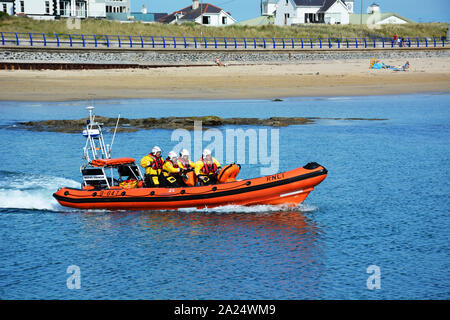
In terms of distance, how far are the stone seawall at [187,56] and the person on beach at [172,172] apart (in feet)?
116

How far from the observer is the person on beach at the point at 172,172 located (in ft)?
53.0

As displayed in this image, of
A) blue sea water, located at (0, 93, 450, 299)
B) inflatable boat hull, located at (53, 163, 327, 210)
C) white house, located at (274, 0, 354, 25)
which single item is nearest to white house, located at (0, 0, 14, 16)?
white house, located at (274, 0, 354, 25)

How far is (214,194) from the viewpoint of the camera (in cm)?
1586

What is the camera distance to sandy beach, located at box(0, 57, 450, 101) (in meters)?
40.5

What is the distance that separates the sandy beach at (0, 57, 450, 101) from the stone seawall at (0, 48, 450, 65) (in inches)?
83.0

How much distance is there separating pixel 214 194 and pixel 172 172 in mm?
1294

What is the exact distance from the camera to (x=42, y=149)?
2497 centimetres

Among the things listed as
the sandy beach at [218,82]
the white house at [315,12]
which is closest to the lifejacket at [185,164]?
the sandy beach at [218,82]

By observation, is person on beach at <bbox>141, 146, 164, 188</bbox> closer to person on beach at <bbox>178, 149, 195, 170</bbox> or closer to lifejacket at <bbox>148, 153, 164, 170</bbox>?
lifejacket at <bbox>148, 153, 164, 170</bbox>

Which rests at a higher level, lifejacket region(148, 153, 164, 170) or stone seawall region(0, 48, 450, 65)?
stone seawall region(0, 48, 450, 65)

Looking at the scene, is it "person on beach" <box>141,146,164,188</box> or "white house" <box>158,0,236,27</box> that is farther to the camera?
"white house" <box>158,0,236,27</box>
